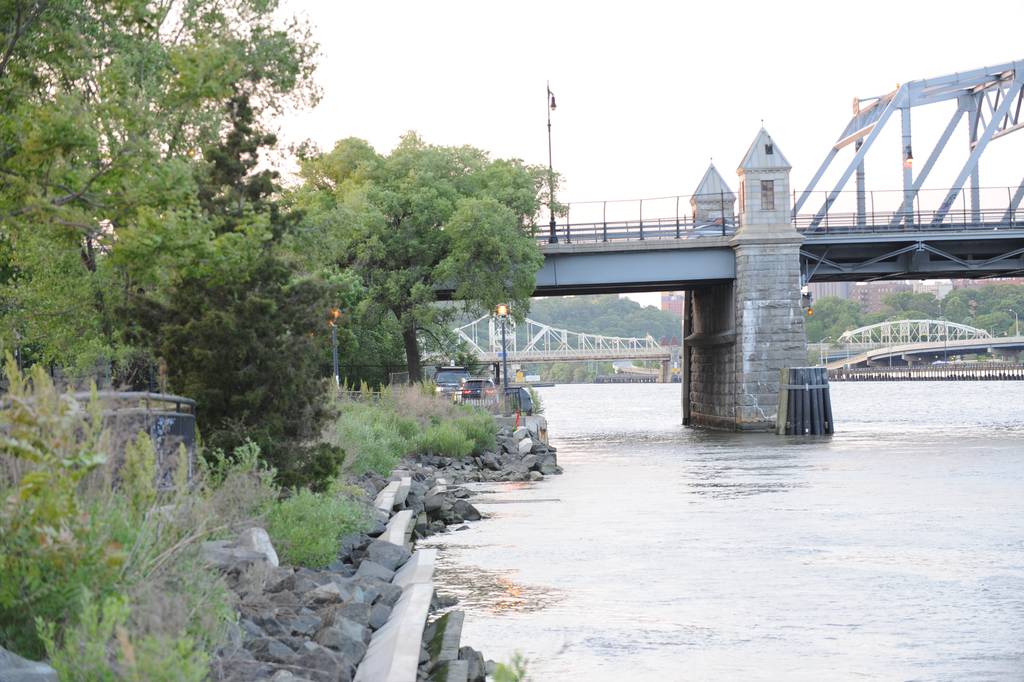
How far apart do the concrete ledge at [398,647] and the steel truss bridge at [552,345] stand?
306ft

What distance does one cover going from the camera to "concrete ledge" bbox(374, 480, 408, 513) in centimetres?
1947

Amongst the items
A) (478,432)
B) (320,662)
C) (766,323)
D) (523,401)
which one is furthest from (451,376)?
(320,662)

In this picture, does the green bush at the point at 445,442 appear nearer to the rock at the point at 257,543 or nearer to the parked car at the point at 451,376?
the parked car at the point at 451,376

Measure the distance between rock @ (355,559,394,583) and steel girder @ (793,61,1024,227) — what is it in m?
44.4

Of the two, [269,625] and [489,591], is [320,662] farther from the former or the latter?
[489,591]

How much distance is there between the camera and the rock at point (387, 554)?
14.1m

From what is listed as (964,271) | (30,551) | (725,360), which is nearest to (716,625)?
(30,551)

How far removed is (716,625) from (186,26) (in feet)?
47.4

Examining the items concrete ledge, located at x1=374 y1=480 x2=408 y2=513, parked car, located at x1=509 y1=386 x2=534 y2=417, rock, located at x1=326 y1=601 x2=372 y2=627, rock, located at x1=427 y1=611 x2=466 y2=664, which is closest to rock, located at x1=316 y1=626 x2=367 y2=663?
rock, located at x1=326 y1=601 x2=372 y2=627

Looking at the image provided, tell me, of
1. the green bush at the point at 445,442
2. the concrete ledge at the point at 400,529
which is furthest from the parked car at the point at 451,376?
the concrete ledge at the point at 400,529

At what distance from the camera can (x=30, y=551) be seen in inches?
295

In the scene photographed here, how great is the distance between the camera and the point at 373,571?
1325 centimetres

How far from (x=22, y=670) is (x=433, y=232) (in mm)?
45146

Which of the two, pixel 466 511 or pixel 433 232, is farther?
pixel 433 232
